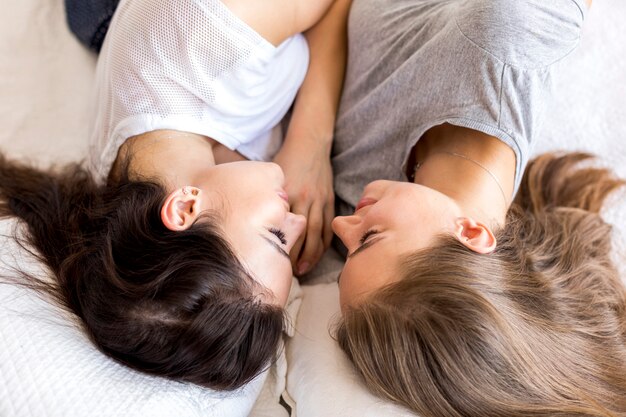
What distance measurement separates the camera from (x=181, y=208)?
94 cm

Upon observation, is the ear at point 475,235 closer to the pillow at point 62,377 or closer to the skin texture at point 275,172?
the skin texture at point 275,172

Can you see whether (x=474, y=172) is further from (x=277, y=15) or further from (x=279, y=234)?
(x=277, y=15)

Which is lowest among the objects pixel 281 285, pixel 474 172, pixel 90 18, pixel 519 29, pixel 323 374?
pixel 323 374

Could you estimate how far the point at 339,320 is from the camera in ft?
3.25

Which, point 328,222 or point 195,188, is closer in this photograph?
point 195,188

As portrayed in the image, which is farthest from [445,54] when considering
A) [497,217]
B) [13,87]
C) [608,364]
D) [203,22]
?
[13,87]

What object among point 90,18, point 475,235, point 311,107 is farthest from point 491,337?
point 90,18

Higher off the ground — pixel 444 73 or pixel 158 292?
pixel 444 73

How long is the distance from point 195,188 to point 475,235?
0.48 metres

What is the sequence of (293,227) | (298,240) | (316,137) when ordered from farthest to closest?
(316,137), (298,240), (293,227)

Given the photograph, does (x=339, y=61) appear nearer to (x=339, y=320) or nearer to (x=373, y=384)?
(x=339, y=320)

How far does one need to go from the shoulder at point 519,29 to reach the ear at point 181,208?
0.58m

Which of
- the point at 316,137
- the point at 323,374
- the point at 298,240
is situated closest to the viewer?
the point at 323,374

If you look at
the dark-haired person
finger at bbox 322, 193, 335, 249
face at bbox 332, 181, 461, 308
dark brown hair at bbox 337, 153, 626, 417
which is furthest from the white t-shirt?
dark brown hair at bbox 337, 153, 626, 417
